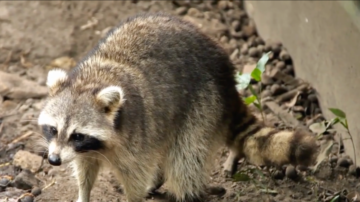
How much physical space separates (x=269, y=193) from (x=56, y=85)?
5.33 feet

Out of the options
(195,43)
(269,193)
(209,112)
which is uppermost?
(195,43)

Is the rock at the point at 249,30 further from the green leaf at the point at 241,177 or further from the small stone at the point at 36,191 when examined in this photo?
the small stone at the point at 36,191

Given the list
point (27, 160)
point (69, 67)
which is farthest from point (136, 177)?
point (69, 67)

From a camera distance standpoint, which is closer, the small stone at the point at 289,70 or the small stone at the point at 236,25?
the small stone at the point at 289,70

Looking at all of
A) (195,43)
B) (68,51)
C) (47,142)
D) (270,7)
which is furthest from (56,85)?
(270,7)

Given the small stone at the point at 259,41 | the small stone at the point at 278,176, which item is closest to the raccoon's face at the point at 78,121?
the small stone at the point at 278,176

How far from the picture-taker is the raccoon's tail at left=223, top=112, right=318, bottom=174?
5.05m

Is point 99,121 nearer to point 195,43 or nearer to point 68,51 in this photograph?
point 195,43

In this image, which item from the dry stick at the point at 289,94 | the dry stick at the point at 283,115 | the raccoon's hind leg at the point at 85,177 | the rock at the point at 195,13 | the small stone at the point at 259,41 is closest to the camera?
the raccoon's hind leg at the point at 85,177

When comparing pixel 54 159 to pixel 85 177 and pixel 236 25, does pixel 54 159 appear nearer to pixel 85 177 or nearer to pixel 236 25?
pixel 85 177

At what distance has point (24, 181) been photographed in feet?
17.8

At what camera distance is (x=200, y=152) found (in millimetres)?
5363

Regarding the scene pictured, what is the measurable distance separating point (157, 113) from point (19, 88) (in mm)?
1794

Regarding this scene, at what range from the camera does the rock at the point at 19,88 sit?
6.46 meters
